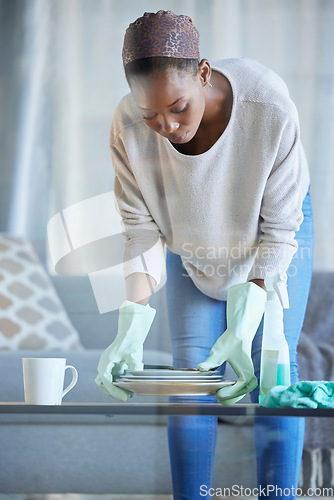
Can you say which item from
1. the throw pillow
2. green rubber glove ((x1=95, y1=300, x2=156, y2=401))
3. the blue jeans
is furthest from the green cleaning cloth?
the throw pillow

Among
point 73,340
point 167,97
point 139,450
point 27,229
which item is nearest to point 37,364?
point 139,450

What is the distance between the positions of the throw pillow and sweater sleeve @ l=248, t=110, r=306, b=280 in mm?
738

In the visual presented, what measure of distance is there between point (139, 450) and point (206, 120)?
52cm

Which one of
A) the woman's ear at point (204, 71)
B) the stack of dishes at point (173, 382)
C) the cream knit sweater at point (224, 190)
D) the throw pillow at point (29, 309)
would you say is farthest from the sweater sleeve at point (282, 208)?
the throw pillow at point (29, 309)

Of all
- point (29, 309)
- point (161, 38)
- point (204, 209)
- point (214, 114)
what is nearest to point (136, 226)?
point (204, 209)

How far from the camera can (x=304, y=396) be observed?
0.71m

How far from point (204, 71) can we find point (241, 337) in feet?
1.36

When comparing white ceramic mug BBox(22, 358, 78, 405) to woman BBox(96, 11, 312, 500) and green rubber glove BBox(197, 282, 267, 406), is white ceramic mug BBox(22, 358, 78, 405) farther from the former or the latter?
green rubber glove BBox(197, 282, 267, 406)

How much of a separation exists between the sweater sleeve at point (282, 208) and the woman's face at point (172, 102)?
15cm

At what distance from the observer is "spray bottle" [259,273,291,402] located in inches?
33.2

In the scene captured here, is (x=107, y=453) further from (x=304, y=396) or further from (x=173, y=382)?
(x=304, y=396)

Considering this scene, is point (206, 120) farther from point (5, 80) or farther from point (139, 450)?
point (5, 80)

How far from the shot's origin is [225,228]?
3.65 feet

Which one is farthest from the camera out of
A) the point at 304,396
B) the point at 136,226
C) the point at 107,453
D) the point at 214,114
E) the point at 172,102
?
the point at 136,226
